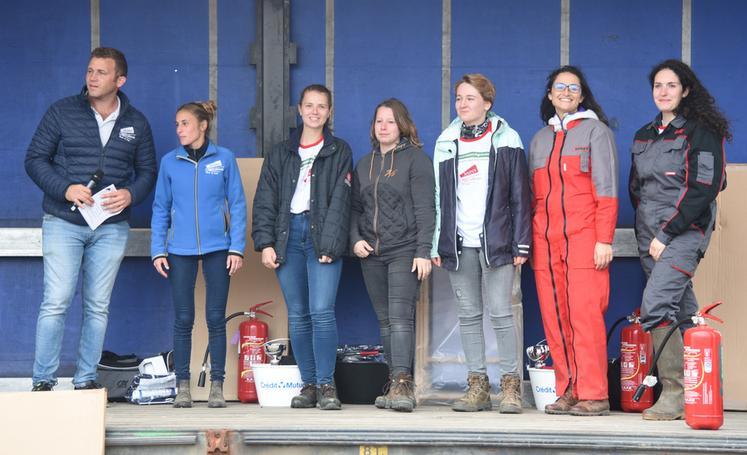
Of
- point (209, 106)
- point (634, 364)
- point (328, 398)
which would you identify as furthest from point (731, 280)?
point (209, 106)

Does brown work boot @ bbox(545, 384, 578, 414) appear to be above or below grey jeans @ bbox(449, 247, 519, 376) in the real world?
below

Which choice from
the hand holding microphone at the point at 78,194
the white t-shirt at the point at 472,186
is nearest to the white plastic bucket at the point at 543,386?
the white t-shirt at the point at 472,186

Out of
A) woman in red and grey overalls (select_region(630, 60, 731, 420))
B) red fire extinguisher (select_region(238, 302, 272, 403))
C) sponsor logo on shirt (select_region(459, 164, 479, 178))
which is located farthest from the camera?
red fire extinguisher (select_region(238, 302, 272, 403))

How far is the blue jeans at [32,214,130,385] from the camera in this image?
19.1 feet

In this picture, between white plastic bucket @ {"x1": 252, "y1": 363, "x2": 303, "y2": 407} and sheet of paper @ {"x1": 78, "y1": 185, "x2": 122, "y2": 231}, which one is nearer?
sheet of paper @ {"x1": 78, "y1": 185, "x2": 122, "y2": 231}

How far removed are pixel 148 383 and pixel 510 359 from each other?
77.6 inches

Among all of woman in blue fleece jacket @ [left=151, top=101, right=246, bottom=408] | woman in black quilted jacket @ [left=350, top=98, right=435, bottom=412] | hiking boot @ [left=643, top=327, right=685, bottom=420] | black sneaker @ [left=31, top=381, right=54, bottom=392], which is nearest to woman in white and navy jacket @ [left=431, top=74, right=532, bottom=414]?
woman in black quilted jacket @ [left=350, top=98, right=435, bottom=412]

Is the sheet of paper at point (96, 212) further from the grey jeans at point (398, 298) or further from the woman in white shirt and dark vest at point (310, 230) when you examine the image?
the grey jeans at point (398, 298)

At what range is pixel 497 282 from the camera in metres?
5.73

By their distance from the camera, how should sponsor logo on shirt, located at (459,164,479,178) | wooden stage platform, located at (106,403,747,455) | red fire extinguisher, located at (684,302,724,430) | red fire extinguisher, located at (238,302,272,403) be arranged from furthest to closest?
red fire extinguisher, located at (238,302,272,403) → sponsor logo on shirt, located at (459,164,479,178) → red fire extinguisher, located at (684,302,724,430) → wooden stage platform, located at (106,403,747,455)

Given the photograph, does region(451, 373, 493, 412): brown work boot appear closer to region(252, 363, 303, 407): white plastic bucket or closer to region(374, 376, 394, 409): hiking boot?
region(374, 376, 394, 409): hiking boot

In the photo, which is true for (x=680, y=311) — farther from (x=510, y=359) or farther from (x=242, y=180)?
(x=242, y=180)

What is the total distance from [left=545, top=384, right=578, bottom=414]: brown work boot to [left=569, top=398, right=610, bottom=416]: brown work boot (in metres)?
0.04

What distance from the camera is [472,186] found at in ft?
19.1
